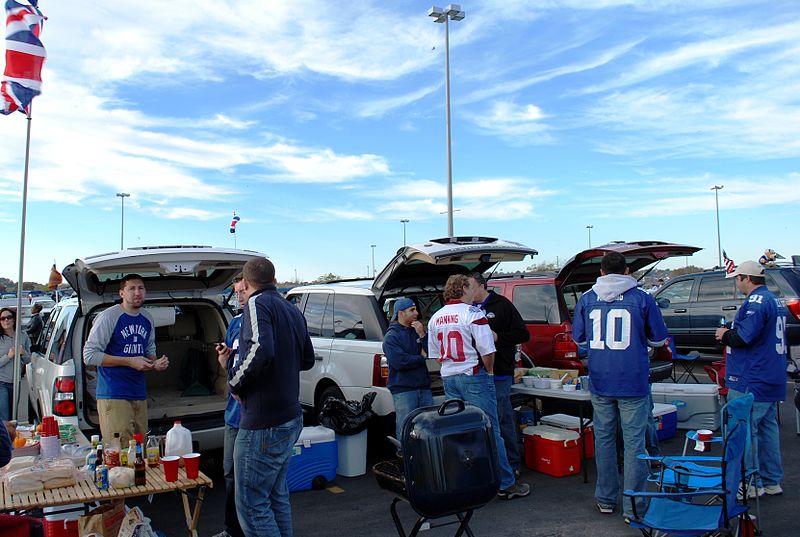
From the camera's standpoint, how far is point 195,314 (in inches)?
288

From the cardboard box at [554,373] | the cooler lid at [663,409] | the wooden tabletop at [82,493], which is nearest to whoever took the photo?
the wooden tabletop at [82,493]

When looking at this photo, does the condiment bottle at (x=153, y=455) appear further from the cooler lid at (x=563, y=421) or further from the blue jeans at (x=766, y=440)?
the blue jeans at (x=766, y=440)

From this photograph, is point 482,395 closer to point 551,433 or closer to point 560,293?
point 551,433

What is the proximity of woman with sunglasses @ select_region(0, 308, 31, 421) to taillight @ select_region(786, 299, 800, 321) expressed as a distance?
11.0 metres

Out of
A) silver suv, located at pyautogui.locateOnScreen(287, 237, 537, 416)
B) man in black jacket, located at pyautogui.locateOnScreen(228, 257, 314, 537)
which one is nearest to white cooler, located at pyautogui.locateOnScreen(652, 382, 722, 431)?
silver suv, located at pyautogui.locateOnScreen(287, 237, 537, 416)

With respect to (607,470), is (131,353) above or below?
above

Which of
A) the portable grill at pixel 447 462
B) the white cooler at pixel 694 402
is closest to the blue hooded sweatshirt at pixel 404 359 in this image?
the portable grill at pixel 447 462

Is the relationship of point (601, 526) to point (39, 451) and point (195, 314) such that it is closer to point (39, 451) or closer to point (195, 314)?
point (39, 451)

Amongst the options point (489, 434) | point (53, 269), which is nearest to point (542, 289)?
point (489, 434)

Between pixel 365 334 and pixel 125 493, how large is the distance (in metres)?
3.33

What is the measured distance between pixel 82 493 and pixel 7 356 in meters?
4.37

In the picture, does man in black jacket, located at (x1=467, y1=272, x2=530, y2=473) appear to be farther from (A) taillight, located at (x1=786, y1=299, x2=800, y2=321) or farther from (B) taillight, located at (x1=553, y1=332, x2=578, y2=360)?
(A) taillight, located at (x1=786, y1=299, x2=800, y2=321)

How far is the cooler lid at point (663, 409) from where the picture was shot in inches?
277

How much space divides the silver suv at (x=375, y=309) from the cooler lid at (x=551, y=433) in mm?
957
